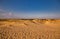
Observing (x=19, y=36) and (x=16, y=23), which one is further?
(x=16, y=23)

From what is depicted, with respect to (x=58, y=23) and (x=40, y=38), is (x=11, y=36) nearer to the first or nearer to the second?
(x=40, y=38)

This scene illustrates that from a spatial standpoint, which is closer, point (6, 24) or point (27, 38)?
point (27, 38)

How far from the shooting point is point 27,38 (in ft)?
13.9

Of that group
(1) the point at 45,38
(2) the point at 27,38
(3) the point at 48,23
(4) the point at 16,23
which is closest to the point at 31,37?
(2) the point at 27,38

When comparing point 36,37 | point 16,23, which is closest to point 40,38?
point 36,37

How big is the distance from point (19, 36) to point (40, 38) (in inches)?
27.0

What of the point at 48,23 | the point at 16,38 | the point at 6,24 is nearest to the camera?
the point at 16,38

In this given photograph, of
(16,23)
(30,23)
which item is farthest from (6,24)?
(30,23)

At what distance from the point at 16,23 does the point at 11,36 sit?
214 centimetres

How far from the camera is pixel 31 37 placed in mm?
4328

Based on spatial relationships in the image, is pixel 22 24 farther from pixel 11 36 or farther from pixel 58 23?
pixel 11 36

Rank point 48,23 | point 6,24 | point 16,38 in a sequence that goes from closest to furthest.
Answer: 1. point 16,38
2. point 6,24
3. point 48,23

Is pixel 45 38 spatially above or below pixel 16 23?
below

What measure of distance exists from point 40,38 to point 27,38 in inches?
16.0
